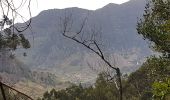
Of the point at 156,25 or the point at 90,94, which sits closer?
the point at 156,25

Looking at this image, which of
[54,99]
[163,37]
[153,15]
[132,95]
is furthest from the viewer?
[54,99]

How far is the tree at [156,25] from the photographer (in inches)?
888

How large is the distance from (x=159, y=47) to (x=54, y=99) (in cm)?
3066

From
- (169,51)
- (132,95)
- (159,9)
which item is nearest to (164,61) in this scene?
(169,51)

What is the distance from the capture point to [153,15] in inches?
960

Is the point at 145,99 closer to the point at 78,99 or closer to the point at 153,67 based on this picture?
the point at 78,99

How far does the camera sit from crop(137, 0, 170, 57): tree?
22.5 m

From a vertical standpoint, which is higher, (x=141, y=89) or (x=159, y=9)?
(x=159, y=9)

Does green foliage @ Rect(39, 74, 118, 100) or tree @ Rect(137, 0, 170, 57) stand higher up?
tree @ Rect(137, 0, 170, 57)

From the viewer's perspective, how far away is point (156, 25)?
24.2m

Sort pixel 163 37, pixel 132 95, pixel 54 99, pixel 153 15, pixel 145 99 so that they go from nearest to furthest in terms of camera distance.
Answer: pixel 163 37, pixel 153 15, pixel 145 99, pixel 132 95, pixel 54 99

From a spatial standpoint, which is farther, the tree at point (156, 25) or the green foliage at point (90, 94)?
the green foliage at point (90, 94)

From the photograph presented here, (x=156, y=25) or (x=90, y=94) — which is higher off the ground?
(x=156, y=25)

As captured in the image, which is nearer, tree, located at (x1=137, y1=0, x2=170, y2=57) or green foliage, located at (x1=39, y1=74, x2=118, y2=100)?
tree, located at (x1=137, y1=0, x2=170, y2=57)
